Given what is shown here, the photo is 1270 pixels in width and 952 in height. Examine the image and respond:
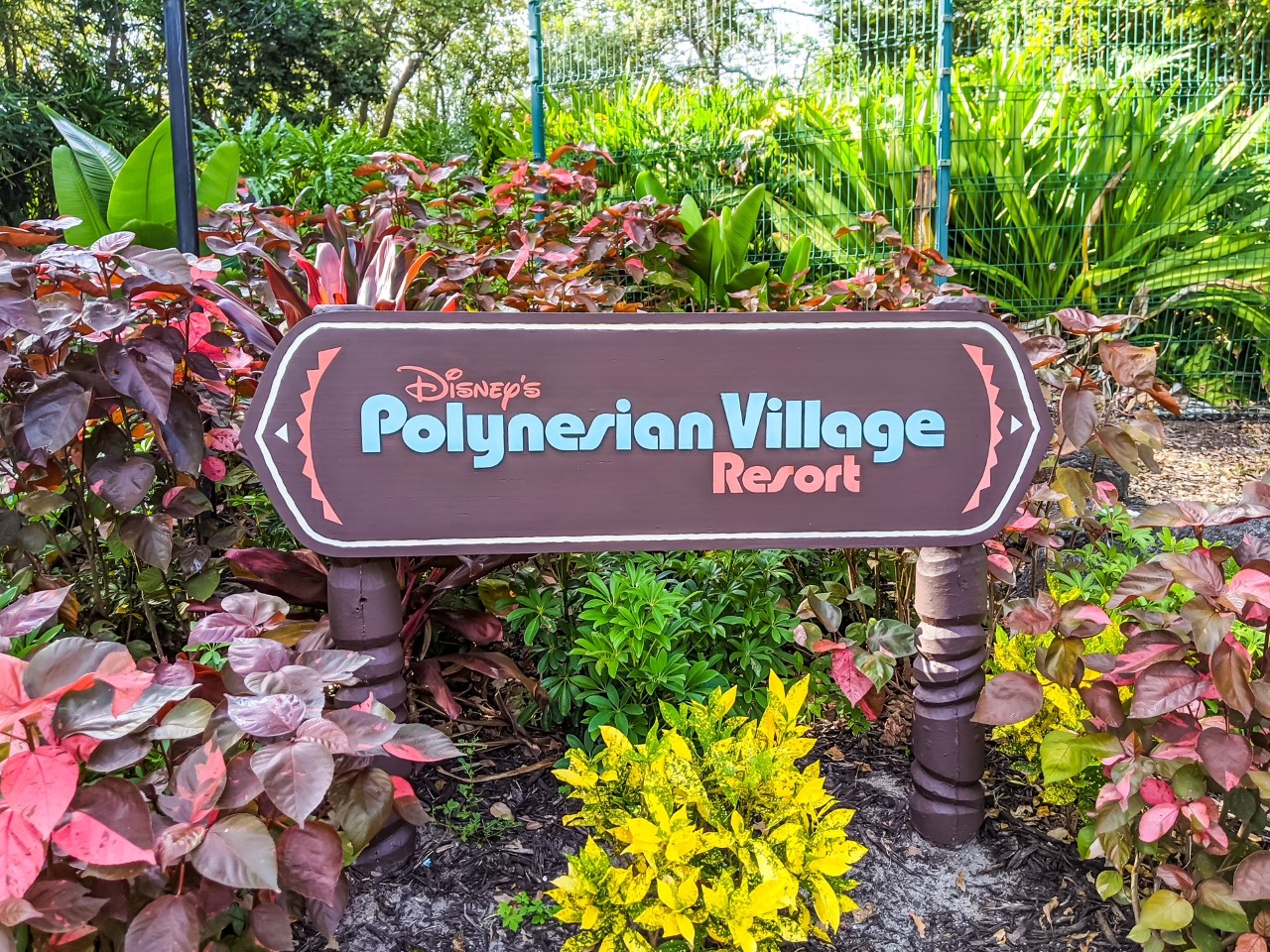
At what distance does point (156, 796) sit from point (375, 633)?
0.53 metres

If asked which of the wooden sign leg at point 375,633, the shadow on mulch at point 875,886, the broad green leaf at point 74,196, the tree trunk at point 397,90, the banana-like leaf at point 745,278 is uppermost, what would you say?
the tree trunk at point 397,90

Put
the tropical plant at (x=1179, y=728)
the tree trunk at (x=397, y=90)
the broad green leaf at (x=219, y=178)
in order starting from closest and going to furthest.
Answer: the tropical plant at (x=1179, y=728)
the broad green leaf at (x=219, y=178)
the tree trunk at (x=397, y=90)

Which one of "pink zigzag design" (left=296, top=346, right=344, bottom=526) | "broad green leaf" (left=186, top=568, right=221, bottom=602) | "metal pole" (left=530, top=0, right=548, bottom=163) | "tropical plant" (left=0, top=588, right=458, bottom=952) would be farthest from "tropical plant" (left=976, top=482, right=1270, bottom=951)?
"metal pole" (left=530, top=0, right=548, bottom=163)

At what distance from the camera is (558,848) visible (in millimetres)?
1679

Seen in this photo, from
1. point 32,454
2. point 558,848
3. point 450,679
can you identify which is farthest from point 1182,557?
point 32,454

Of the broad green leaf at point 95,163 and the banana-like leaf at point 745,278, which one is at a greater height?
the broad green leaf at point 95,163

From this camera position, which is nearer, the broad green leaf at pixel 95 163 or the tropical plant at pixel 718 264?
the broad green leaf at pixel 95 163

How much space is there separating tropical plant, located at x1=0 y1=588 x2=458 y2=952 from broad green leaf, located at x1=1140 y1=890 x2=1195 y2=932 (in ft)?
3.37

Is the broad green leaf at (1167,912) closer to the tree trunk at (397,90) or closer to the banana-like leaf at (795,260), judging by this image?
the banana-like leaf at (795,260)

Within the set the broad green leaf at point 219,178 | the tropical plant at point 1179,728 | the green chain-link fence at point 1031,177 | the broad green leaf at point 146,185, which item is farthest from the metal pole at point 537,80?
the tropical plant at point 1179,728

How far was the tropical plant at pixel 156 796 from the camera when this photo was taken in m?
0.86

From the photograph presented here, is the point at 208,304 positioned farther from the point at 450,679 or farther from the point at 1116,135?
the point at 1116,135

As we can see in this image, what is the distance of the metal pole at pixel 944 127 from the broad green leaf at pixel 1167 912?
3459 mm

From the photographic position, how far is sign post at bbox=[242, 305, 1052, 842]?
1450mm
